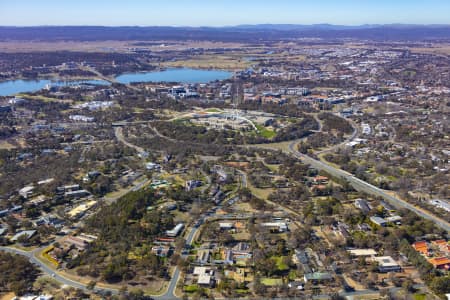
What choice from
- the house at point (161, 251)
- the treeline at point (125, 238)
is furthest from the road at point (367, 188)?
the house at point (161, 251)

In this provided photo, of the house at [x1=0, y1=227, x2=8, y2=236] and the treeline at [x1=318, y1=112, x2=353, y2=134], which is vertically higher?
the treeline at [x1=318, y1=112, x2=353, y2=134]

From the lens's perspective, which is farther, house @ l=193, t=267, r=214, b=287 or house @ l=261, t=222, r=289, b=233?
house @ l=261, t=222, r=289, b=233

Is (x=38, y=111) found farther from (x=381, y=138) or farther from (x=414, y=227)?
(x=414, y=227)

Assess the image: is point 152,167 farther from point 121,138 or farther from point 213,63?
point 213,63

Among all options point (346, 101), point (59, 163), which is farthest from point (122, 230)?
point (346, 101)

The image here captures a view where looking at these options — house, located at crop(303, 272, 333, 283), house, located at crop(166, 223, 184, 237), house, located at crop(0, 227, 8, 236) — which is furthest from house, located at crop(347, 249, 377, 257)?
house, located at crop(0, 227, 8, 236)

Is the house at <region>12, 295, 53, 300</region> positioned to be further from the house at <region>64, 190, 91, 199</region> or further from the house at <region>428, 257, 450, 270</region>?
the house at <region>428, 257, 450, 270</region>
